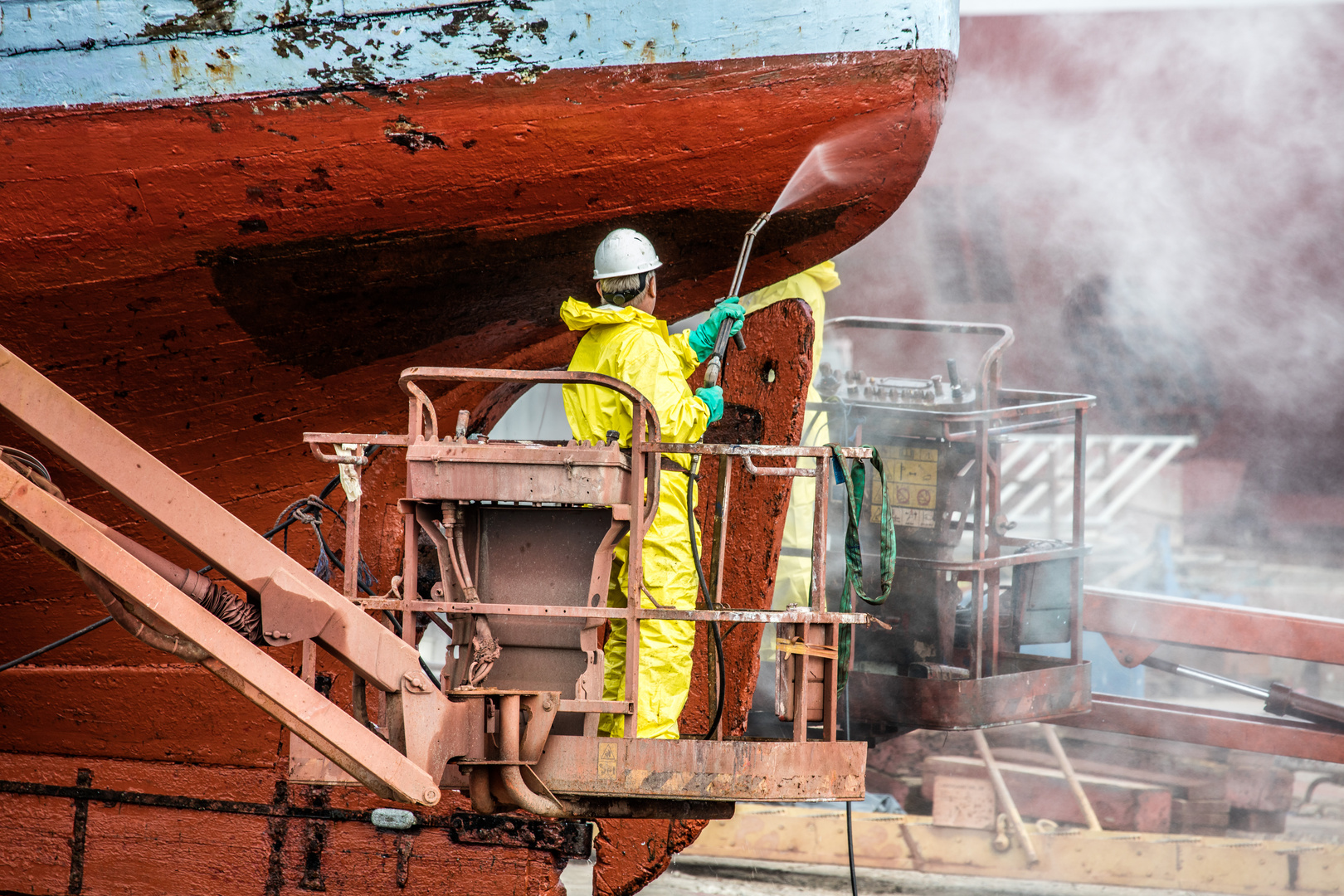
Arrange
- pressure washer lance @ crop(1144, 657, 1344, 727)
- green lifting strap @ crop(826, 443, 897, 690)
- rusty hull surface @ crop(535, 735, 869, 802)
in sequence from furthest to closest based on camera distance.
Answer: pressure washer lance @ crop(1144, 657, 1344, 727), green lifting strap @ crop(826, 443, 897, 690), rusty hull surface @ crop(535, 735, 869, 802)

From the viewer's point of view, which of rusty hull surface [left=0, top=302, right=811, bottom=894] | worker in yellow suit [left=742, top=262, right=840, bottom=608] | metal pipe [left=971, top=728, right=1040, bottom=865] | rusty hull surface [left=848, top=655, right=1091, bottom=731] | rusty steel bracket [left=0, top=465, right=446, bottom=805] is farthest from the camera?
metal pipe [left=971, top=728, right=1040, bottom=865]

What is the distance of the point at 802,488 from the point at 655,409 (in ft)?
10.4

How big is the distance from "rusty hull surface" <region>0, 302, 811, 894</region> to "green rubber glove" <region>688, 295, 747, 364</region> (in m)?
0.66

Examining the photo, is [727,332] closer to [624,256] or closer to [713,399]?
[713,399]

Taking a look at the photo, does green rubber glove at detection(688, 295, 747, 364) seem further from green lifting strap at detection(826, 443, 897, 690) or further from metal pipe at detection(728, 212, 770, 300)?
green lifting strap at detection(826, 443, 897, 690)

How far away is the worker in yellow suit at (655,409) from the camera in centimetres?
345

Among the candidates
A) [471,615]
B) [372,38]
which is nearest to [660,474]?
[471,615]

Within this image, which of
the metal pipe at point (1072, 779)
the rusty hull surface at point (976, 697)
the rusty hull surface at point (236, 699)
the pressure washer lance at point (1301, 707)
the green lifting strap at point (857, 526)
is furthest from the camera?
the metal pipe at point (1072, 779)

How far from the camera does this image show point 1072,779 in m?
7.21

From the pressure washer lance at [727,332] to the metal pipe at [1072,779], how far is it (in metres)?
4.24

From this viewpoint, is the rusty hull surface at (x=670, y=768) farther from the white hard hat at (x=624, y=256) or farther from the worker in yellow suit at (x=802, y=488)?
the worker in yellow suit at (x=802, y=488)

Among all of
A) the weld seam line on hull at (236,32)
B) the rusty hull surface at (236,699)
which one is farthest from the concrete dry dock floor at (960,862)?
the weld seam line on hull at (236,32)

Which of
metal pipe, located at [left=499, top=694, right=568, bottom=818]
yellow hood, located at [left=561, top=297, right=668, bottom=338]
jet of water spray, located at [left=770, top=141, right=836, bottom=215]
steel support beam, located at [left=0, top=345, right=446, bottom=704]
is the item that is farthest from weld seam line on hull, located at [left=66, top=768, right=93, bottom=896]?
jet of water spray, located at [left=770, top=141, right=836, bottom=215]

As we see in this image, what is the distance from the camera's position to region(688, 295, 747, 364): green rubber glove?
3543 millimetres
